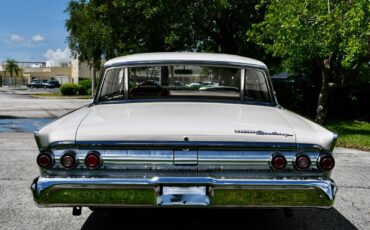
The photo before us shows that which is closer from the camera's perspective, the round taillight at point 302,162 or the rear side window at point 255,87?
the round taillight at point 302,162

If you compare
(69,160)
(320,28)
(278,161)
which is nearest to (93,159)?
(69,160)

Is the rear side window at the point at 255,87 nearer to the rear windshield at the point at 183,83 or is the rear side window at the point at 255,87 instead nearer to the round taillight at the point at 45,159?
the rear windshield at the point at 183,83

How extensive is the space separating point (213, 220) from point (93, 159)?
1840mm

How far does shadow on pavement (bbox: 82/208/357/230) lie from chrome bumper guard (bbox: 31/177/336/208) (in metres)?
1.09

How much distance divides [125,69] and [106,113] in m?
0.96

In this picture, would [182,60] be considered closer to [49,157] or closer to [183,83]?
[183,83]

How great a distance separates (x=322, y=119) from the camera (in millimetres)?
16141

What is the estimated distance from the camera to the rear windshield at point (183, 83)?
5227 mm

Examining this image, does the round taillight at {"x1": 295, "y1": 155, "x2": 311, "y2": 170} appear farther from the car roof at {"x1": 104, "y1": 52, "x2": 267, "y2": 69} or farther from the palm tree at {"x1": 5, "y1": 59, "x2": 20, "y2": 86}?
the palm tree at {"x1": 5, "y1": 59, "x2": 20, "y2": 86}

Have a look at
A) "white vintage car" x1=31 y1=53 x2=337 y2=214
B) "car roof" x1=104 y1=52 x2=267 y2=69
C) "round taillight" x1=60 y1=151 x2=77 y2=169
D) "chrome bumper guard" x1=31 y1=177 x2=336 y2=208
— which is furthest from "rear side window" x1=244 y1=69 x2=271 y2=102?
"round taillight" x1=60 y1=151 x2=77 y2=169

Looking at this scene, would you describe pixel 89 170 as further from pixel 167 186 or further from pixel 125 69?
pixel 125 69

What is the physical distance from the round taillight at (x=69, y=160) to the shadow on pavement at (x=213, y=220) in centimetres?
131

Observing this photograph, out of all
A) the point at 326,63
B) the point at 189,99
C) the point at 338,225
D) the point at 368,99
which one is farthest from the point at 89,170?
the point at 368,99

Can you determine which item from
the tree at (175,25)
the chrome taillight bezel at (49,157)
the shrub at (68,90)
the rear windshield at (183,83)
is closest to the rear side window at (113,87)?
the rear windshield at (183,83)
